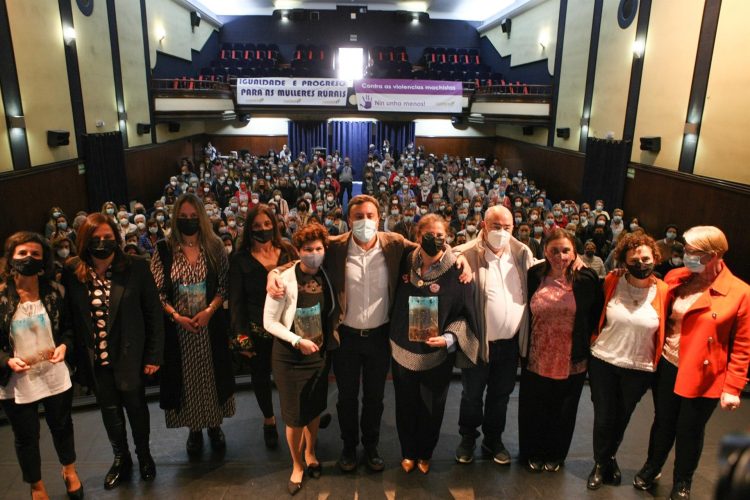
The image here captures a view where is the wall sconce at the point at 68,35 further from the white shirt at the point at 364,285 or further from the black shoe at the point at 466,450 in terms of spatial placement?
the black shoe at the point at 466,450

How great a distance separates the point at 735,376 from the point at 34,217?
8.79 metres

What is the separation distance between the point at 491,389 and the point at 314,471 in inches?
39.6

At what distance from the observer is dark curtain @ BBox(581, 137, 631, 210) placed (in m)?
9.59

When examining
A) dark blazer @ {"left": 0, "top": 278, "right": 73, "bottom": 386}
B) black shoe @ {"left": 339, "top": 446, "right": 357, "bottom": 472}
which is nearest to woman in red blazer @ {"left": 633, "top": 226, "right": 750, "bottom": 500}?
black shoe @ {"left": 339, "top": 446, "right": 357, "bottom": 472}

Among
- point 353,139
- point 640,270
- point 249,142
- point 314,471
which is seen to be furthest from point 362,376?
point 249,142

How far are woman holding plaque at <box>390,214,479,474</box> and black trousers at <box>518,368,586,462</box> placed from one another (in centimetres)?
40

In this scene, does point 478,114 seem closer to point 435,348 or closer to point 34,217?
point 34,217

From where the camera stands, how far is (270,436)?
279 centimetres

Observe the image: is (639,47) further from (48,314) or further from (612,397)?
(48,314)

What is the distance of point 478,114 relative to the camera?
1401 cm

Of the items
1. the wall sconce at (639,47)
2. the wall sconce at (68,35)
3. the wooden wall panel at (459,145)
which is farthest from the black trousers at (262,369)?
the wooden wall panel at (459,145)

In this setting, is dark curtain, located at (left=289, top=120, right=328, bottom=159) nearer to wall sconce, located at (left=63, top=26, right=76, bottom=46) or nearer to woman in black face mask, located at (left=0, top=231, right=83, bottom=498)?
wall sconce, located at (left=63, top=26, right=76, bottom=46)

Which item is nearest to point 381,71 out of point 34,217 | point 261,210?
point 34,217

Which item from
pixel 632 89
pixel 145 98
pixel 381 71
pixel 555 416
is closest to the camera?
pixel 555 416
